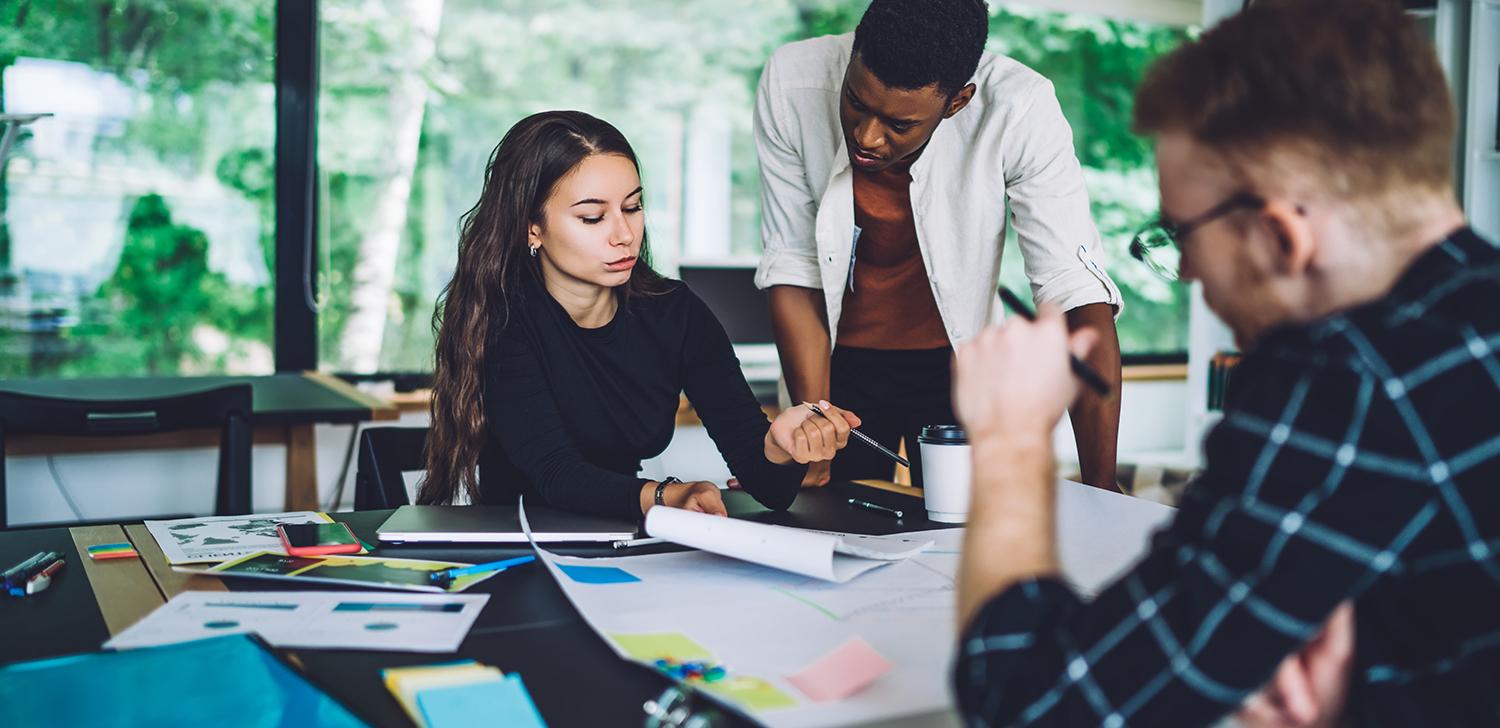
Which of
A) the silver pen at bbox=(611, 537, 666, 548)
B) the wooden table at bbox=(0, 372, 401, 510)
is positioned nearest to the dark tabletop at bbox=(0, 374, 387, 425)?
the wooden table at bbox=(0, 372, 401, 510)

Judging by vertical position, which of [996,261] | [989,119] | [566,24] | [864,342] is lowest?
[864,342]

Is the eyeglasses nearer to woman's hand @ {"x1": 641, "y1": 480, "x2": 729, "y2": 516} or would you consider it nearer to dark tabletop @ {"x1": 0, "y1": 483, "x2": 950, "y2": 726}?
dark tabletop @ {"x1": 0, "y1": 483, "x2": 950, "y2": 726}

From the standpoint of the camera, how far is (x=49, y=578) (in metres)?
1.13

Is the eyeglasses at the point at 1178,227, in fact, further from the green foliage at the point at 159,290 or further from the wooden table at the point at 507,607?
the green foliage at the point at 159,290

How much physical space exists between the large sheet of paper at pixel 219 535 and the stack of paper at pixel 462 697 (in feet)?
1.49

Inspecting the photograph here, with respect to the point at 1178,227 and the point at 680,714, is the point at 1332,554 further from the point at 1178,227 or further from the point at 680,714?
the point at 680,714

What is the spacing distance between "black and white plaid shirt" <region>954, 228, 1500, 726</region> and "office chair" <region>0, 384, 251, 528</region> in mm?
1958

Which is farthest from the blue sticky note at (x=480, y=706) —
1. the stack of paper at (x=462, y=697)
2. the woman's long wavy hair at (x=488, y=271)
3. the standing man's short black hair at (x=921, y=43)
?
the standing man's short black hair at (x=921, y=43)

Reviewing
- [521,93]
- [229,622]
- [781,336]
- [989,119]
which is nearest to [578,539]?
[229,622]

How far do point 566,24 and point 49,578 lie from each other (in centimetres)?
350

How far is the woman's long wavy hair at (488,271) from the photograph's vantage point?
174 cm

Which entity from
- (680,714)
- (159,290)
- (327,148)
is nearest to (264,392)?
(159,290)

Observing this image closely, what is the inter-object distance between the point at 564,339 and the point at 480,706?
106 cm

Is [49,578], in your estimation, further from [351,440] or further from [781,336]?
[351,440]
